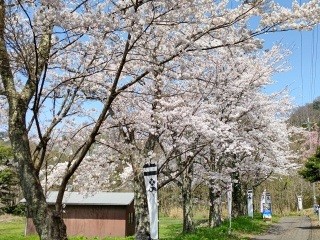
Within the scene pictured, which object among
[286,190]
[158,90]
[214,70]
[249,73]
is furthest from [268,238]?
[286,190]

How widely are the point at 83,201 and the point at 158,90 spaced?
69.2 feet

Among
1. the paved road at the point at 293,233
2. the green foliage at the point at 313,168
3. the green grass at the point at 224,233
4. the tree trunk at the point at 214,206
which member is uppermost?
the green foliage at the point at 313,168

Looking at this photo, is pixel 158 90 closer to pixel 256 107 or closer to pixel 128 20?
pixel 128 20

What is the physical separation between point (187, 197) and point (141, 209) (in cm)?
630

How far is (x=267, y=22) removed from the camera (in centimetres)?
651

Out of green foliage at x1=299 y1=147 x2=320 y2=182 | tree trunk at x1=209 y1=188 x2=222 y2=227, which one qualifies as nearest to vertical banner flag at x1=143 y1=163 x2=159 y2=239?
tree trunk at x1=209 y1=188 x2=222 y2=227

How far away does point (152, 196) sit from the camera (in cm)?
654

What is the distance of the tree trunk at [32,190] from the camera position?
5.56 metres

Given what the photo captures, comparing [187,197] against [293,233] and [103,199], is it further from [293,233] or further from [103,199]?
[103,199]

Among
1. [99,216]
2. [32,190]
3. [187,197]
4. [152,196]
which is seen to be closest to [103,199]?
[99,216]

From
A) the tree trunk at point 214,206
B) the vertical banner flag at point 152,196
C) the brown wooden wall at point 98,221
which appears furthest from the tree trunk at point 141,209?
the brown wooden wall at point 98,221

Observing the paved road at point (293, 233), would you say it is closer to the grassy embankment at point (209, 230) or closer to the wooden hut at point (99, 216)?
the grassy embankment at point (209, 230)

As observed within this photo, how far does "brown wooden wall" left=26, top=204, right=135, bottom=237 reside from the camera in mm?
29188

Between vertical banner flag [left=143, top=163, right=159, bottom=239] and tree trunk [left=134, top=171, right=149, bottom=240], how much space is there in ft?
16.0
